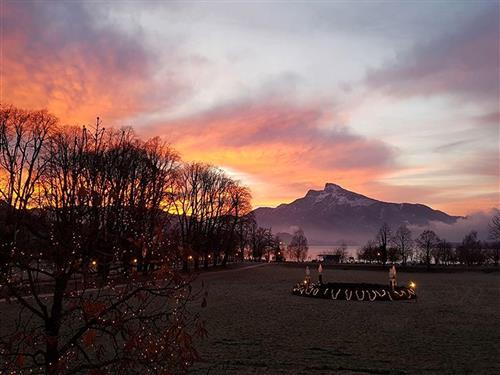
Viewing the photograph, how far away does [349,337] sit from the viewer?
18.3 meters

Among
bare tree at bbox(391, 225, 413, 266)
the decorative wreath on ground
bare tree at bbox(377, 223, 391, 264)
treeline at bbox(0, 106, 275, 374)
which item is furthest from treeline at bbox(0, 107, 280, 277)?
bare tree at bbox(391, 225, 413, 266)

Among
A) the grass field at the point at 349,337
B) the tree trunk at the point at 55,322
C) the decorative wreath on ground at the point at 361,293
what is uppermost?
the tree trunk at the point at 55,322

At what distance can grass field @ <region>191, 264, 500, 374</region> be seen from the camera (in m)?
13.7

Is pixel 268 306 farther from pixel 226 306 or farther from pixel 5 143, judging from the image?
pixel 5 143

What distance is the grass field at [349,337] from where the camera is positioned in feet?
45.1

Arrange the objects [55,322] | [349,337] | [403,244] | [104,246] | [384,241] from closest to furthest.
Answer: [55,322] → [104,246] → [349,337] → [384,241] → [403,244]

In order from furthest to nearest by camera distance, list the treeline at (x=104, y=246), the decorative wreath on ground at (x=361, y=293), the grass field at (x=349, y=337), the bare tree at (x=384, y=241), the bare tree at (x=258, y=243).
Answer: the bare tree at (x=258, y=243) → the bare tree at (x=384, y=241) → the decorative wreath on ground at (x=361, y=293) → the grass field at (x=349, y=337) → the treeline at (x=104, y=246)

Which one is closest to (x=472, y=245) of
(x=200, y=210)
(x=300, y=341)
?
(x=200, y=210)

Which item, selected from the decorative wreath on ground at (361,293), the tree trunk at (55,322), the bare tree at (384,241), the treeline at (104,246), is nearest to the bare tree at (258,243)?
the treeline at (104,246)

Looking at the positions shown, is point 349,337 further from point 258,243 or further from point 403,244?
point 258,243

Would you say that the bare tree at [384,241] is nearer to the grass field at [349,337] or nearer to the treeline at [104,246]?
the treeline at [104,246]

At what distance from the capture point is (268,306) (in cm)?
2817

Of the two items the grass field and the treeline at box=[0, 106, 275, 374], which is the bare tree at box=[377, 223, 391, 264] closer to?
the treeline at box=[0, 106, 275, 374]

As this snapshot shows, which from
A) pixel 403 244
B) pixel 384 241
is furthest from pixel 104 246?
pixel 403 244
